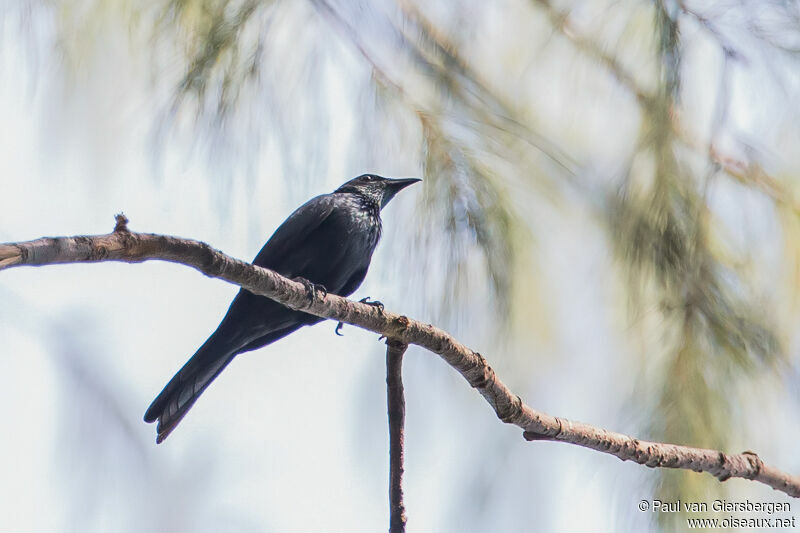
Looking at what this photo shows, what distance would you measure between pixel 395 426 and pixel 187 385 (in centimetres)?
82

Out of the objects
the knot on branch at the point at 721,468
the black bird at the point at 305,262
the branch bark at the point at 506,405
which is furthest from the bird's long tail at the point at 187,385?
the knot on branch at the point at 721,468

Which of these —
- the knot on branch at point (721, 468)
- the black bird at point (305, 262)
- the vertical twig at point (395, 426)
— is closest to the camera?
the vertical twig at point (395, 426)

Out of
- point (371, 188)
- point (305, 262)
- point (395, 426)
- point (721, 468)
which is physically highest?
point (371, 188)

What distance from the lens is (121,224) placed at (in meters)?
1.07

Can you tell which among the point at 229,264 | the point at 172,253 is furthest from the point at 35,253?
the point at 229,264

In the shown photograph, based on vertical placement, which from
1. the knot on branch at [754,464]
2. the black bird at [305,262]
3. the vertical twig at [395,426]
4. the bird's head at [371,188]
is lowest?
the vertical twig at [395,426]

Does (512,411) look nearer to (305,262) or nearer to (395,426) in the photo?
(395,426)

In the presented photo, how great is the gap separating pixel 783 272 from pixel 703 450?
0.38 metres

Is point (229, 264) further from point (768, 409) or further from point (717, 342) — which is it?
point (768, 409)

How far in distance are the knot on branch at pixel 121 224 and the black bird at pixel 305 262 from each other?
1.20 metres

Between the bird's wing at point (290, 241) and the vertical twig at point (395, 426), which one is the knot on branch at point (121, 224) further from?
the bird's wing at point (290, 241)

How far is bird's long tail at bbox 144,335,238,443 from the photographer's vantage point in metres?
1.97

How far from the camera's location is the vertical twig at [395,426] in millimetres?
1530

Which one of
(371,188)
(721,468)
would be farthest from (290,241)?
(721,468)
